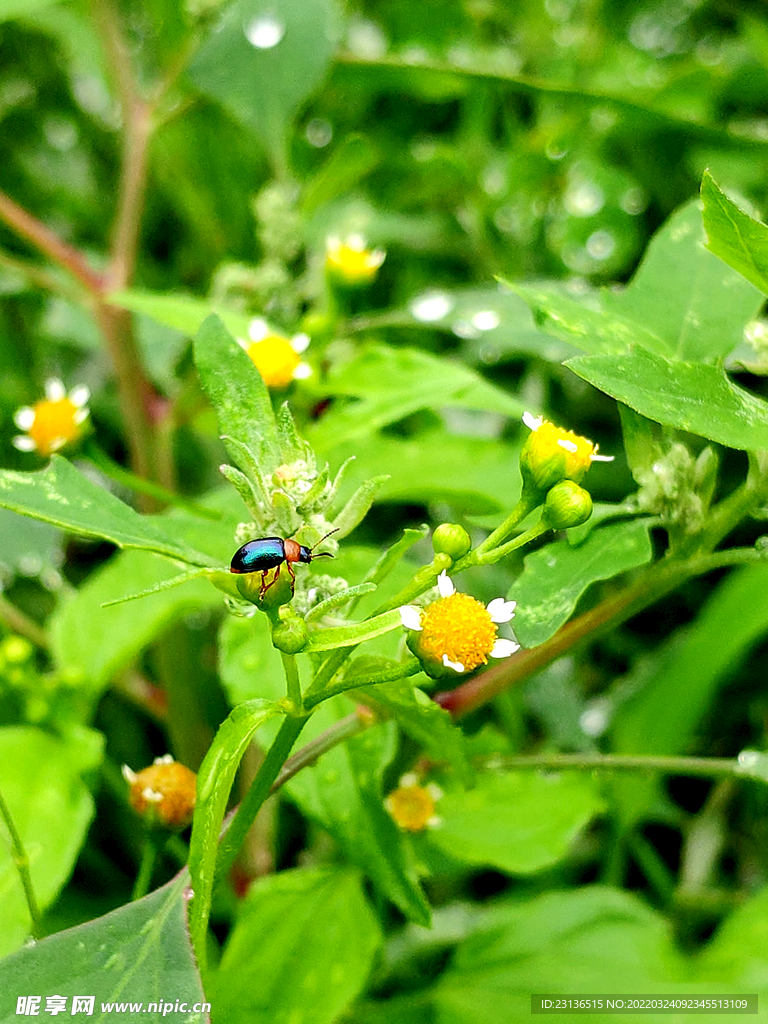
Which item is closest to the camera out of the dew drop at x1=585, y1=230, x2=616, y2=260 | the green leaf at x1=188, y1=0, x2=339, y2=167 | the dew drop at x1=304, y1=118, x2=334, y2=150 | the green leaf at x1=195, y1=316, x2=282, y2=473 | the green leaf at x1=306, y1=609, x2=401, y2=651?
the green leaf at x1=306, y1=609, x2=401, y2=651

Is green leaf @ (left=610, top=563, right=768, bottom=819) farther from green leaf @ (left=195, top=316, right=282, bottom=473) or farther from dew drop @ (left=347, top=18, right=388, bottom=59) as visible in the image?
Result: dew drop @ (left=347, top=18, right=388, bottom=59)

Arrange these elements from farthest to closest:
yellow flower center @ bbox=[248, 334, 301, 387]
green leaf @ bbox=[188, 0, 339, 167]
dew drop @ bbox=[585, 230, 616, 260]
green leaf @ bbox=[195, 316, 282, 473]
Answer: dew drop @ bbox=[585, 230, 616, 260] < green leaf @ bbox=[188, 0, 339, 167] < yellow flower center @ bbox=[248, 334, 301, 387] < green leaf @ bbox=[195, 316, 282, 473]

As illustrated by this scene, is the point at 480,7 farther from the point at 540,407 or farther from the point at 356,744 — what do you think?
the point at 356,744

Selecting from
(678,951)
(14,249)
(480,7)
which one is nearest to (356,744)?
(678,951)

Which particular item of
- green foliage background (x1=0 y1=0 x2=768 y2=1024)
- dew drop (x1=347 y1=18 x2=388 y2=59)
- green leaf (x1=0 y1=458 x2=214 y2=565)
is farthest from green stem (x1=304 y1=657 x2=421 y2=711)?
dew drop (x1=347 y1=18 x2=388 y2=59)

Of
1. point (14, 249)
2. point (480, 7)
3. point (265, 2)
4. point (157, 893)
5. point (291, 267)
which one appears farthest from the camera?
point (480, 7)

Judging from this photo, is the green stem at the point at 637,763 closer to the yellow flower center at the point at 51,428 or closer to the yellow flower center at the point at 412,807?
the yellow flower center at the point at 412,807

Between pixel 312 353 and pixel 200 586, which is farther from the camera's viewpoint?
pixel 312 353
